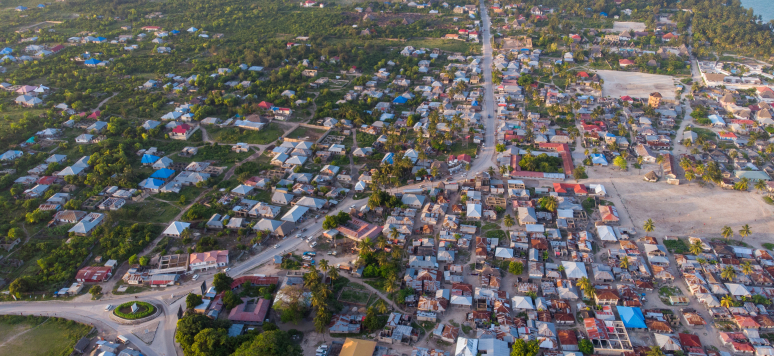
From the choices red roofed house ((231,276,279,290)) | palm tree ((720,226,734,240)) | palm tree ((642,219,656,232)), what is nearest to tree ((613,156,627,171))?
palm tree ((642,219,656,232))

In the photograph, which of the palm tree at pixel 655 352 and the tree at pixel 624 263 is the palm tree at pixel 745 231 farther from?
the palm tree at pixel 655 352

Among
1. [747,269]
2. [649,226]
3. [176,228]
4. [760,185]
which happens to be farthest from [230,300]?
[760,185]

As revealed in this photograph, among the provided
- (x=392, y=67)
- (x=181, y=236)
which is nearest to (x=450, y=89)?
(x=392, y=67)

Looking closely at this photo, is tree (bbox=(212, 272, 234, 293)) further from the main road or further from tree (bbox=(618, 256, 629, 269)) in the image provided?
tree (bbox=(618, 256, 629, 269))

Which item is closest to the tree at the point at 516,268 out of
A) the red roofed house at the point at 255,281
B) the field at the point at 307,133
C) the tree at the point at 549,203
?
the tree at the point at 549,203

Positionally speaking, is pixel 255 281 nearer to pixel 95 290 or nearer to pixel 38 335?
pixel 95 290
